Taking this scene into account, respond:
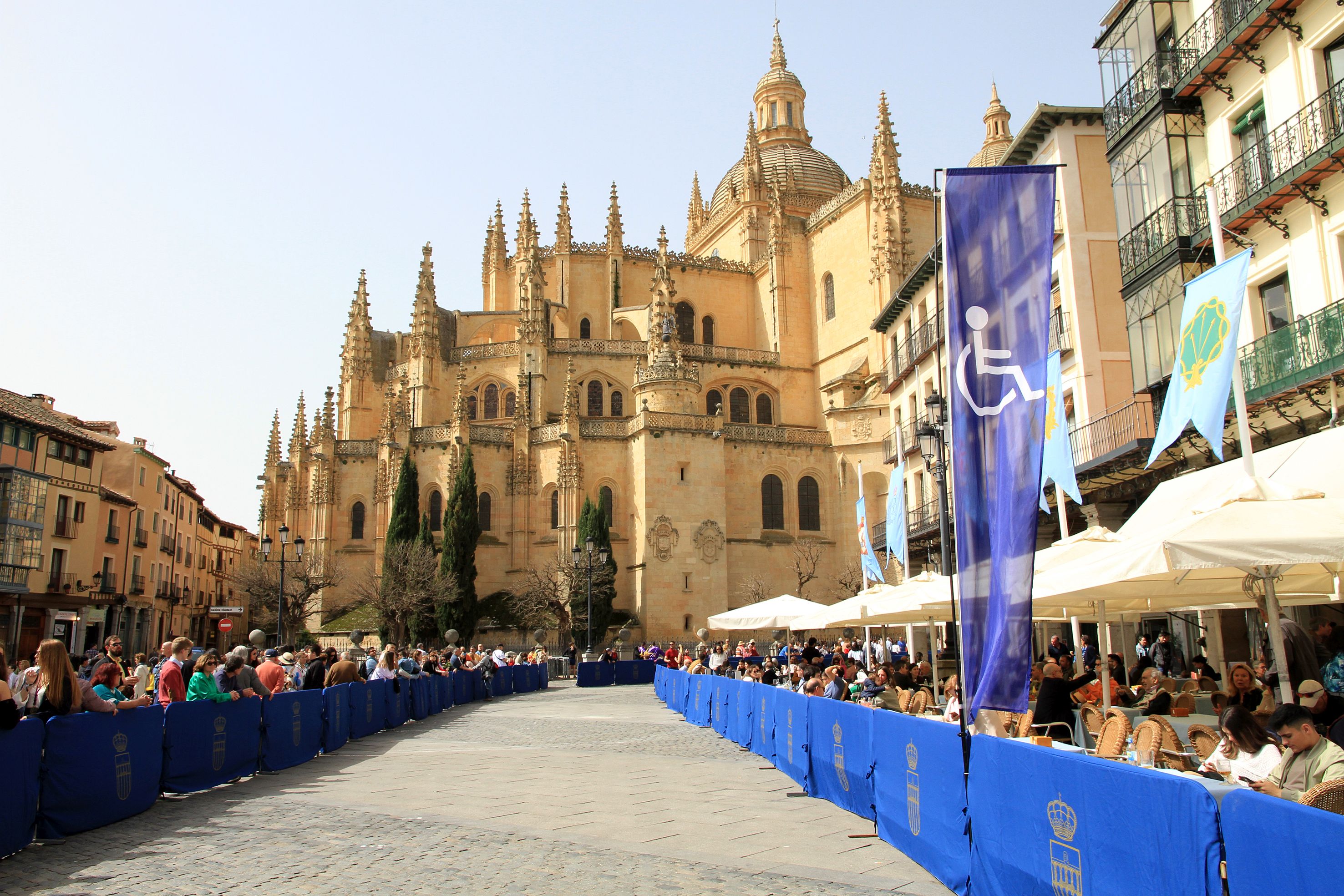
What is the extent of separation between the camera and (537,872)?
639 cm

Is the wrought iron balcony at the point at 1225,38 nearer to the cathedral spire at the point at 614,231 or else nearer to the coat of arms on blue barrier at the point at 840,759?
the coat of arms on blue barrier at the point at 840,759

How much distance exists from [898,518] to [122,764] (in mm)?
14753

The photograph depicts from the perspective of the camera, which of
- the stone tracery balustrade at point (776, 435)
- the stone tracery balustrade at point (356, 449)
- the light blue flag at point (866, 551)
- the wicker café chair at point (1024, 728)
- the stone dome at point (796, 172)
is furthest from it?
the stone dome at point (796, 172)

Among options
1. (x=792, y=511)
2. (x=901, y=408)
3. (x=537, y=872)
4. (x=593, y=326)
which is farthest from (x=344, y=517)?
(x=537, y=872)

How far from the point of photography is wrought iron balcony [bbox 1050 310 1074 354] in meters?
19.9

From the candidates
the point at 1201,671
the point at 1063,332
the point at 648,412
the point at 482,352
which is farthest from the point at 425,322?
the point at 1201,671

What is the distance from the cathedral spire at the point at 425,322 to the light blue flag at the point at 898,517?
97.3ft

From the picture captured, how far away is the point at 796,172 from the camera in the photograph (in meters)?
57.9

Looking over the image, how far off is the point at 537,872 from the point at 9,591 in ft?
94.7

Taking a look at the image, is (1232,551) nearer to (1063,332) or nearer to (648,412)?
(1063,332)

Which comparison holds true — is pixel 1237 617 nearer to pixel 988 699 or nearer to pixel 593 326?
pixel 988 699

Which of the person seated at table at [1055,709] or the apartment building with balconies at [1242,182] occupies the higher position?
the apartment building with balconies at [1242,182]

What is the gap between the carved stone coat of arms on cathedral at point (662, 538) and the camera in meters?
40.6

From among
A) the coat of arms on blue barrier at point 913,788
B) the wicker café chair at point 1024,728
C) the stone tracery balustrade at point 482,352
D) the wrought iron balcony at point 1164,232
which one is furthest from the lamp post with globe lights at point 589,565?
the coat of arms on blue barrier at point 913,788
